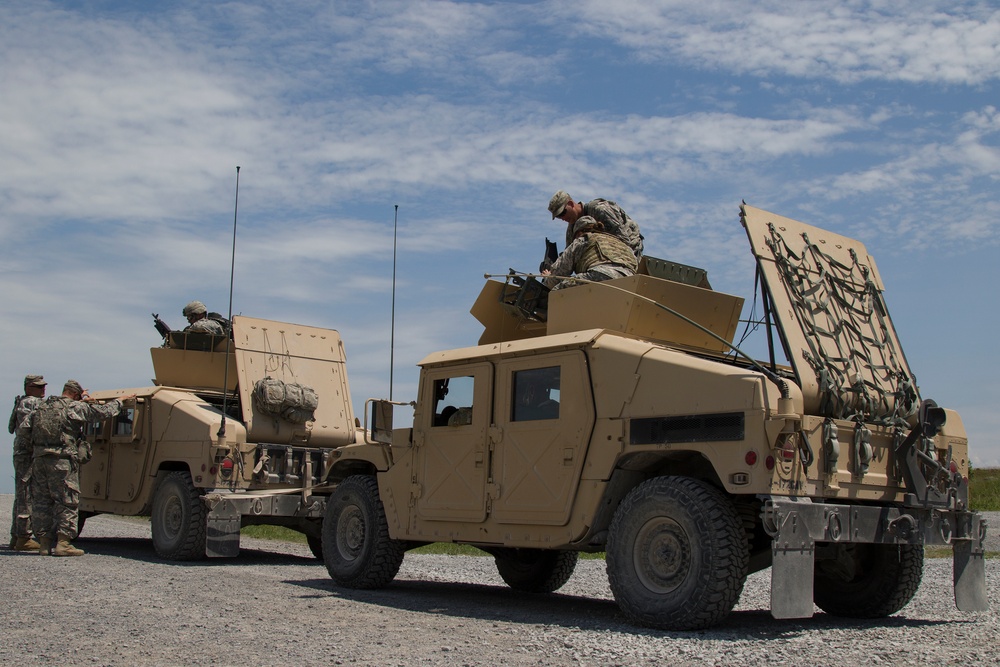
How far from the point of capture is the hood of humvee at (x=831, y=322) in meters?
7.67

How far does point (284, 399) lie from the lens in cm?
1305

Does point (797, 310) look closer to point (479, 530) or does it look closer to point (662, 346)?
point (662, 346)

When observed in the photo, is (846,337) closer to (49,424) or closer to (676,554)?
(676,554)

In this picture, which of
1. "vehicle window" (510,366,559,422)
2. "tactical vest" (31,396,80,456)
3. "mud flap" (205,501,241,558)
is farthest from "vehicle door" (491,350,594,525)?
"tactical vest" (31,396,80,456)

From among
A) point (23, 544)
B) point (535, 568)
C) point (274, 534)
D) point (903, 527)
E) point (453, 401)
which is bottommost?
point (274, 534)

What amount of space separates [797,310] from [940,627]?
2351 millimetres

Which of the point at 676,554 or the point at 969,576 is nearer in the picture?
the point at 676,554

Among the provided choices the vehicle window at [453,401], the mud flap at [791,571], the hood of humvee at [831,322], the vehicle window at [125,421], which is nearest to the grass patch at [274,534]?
the vehicle window at [125,421]

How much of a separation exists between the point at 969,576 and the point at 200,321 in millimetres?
10165

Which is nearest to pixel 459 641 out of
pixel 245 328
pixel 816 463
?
pixel 816 463

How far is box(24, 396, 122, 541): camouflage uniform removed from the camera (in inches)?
499

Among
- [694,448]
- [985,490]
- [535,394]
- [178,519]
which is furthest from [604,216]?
[985,490]

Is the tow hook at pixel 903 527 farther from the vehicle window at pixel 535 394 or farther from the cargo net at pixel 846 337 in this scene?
the vehicle window at pixel 535 394

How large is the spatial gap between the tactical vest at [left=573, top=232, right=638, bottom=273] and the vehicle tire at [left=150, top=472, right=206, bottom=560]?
5549 mm
